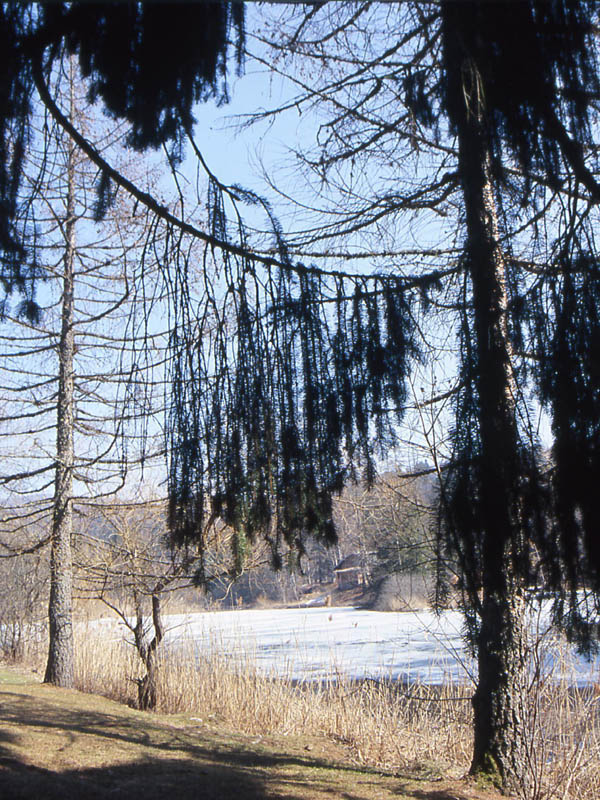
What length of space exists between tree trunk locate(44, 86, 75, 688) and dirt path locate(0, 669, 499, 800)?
6.42ft

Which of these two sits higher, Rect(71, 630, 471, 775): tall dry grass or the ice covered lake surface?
the ice covered lake surface

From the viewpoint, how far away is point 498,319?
1.54 metres

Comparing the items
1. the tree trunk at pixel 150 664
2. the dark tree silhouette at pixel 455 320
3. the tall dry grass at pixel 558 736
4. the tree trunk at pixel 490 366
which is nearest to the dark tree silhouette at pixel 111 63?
the dark tree silhouette at pixel 455 320

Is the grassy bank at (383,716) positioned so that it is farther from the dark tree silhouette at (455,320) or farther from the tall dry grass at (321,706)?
the dark tree silhouette at (455,320)

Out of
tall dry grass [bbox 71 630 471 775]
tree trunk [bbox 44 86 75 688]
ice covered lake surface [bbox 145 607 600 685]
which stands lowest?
tall dry grass [bbox 71 630 471 775]

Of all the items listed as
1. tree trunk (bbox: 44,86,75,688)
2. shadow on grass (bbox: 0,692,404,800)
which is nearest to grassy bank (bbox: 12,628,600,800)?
shadow on grass (bbox: 0,692,404,800)

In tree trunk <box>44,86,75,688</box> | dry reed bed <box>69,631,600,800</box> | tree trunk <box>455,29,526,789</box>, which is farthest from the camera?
tree trunk <box>44,86,75,688</box>

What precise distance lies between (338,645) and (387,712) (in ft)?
9.36

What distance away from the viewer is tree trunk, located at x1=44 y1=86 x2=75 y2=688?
7.50 metres

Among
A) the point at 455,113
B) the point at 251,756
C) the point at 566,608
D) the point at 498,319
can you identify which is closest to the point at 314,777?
the point at 251,756

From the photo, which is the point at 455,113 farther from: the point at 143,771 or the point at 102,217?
the point at 143,771

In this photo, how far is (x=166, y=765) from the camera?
3451 millimetres

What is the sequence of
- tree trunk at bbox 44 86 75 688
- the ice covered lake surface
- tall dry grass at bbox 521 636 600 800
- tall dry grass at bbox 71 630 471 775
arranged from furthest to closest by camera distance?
tree trunk at bbox 44 86 75 688
the ice covered lake surface
tall dry grass at bbox 71 630 471 775
tall dry grass at bbox 521 636 600 800

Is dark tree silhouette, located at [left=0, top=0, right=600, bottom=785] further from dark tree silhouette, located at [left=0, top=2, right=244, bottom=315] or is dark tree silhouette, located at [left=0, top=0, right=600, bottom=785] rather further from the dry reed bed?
the dry reed bed
